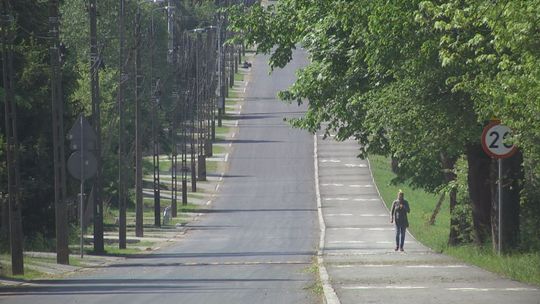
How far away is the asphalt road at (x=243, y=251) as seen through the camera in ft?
70.5

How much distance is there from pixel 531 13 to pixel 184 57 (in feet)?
260

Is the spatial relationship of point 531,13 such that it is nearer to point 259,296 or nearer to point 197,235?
point 259,296

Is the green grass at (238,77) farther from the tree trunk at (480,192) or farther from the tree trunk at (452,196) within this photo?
the tree trunk at (480,192)

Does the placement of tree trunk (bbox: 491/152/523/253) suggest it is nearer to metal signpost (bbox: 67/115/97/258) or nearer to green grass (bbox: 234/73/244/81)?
metal signpost (bbox: 67/115/97/258)

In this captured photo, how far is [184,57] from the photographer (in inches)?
3743

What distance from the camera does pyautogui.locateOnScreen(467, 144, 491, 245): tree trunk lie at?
33.0 meters

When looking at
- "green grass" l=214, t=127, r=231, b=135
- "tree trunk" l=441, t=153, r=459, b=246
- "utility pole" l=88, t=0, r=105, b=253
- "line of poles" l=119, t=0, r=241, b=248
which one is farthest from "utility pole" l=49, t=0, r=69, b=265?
"green grass" l=214, t=127, r=231, b=135

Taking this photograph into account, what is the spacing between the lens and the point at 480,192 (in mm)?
33531

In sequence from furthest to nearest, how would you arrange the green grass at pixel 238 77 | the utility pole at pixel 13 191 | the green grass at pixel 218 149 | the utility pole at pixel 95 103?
the green grass at pixel 238 77
the green grass at pixel 218 149
the utility pole at pixel 95 103
the utility pole at pixel 13 191

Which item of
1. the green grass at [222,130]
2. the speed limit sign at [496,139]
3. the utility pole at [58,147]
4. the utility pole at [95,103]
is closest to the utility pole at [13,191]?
the utility pole at [58,147]

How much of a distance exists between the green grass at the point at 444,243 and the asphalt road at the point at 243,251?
3.60 m

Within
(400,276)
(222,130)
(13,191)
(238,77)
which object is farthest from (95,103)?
(238,77)

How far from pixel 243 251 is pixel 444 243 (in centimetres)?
618

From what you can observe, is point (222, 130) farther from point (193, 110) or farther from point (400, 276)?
point (400, 276)
